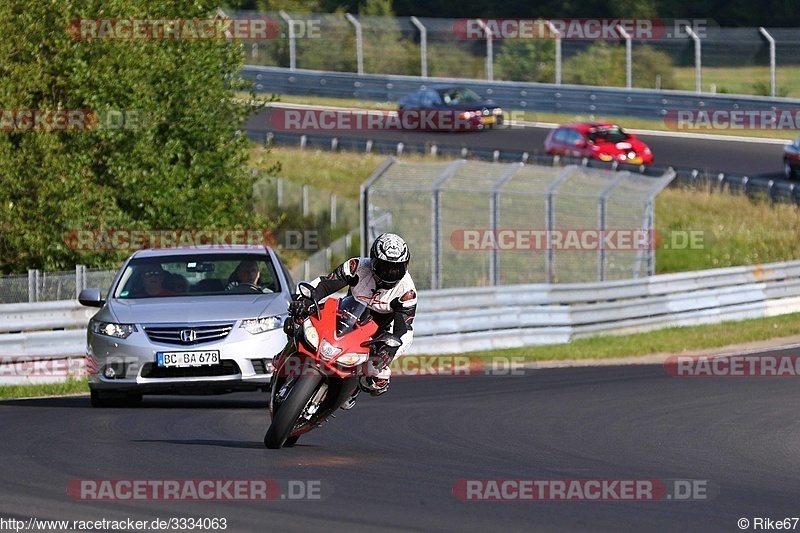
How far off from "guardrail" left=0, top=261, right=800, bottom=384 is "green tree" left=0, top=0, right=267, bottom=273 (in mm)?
4217

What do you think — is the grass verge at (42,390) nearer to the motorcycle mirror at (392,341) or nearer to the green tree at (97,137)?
the green tree at (97,137)

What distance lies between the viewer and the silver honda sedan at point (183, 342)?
12445 mm

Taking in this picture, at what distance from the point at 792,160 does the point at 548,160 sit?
239 inches

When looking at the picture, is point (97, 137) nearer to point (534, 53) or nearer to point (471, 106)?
point (471, 106)

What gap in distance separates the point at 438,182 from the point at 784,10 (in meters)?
41.3

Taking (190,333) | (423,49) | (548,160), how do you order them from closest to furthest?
1. (190,333)
2. (548,160)
3. (423,49)

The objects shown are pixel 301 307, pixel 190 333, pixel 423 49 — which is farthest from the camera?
pixel 423 49

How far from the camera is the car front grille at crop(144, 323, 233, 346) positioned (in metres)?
12.5

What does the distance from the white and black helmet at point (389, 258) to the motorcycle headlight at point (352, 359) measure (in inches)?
20.4

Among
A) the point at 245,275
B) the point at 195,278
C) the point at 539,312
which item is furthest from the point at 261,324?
the point at 539,312

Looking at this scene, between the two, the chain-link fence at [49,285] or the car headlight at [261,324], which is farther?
the chain-link fence at [49,285]

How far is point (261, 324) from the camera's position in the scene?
12.6 m

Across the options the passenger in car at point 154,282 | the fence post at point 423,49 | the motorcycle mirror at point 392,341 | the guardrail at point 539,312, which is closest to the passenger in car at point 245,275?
the passenger in car at point 154,282

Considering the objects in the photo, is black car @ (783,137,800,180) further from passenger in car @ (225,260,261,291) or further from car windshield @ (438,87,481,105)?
passenger in car @ (225,260,261,291)
